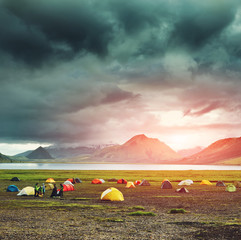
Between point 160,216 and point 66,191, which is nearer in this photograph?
point 160,216

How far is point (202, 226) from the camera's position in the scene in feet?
73.4

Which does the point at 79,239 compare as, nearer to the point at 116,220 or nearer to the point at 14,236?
the point at 14,236

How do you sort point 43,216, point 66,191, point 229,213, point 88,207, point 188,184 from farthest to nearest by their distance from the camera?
1. point 188,184
2. point 66,191
3. point 88,207
4. point 229,213
5. point 43,216

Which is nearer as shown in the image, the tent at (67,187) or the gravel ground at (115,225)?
the gravel ground at (115,225)

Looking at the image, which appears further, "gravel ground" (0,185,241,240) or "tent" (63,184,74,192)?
"tent" (63,184,74,192)

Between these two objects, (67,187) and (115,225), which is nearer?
(115,225)

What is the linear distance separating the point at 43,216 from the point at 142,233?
11.4 metres

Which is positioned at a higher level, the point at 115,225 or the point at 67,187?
the point at 115,225

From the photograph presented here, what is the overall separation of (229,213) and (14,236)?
70.2 feet

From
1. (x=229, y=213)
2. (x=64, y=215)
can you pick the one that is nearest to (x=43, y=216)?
(x=64, y=215)

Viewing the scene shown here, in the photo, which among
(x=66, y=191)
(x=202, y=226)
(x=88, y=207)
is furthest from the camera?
(x=66, y=191)

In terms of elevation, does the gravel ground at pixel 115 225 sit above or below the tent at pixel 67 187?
above

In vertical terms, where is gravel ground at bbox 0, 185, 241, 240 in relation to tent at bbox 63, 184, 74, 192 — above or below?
above

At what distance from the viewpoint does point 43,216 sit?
88.1 feet
